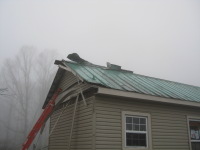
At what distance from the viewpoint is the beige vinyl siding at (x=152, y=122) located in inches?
338

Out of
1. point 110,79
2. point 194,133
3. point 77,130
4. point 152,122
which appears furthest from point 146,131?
point 194,133

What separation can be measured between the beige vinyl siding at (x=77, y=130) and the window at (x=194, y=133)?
5859 millimetres

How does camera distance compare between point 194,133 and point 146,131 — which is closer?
point 146,131

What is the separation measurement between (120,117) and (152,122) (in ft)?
5.83

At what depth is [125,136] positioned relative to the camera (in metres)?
9.00

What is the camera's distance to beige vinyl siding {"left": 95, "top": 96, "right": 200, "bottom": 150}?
859 cm

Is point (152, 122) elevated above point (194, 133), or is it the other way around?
point (152, 122)

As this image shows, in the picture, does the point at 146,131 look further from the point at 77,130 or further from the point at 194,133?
the point at 194,133

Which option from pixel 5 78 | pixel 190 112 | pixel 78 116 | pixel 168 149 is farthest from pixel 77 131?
pixel 5 78

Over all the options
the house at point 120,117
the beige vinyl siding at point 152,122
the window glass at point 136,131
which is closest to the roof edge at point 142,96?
the house at point 120,117

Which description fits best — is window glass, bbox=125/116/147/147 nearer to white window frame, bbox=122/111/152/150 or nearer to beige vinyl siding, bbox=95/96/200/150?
white window frame, bbox=122/111/152/150

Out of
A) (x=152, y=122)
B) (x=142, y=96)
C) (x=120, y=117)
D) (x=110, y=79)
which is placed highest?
(x=110, y=79)

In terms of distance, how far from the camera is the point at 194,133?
11859 millimetres

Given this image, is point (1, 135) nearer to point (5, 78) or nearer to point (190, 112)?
point (5, 78)
